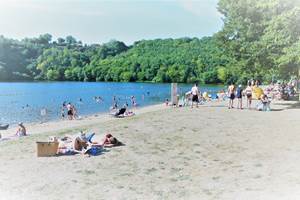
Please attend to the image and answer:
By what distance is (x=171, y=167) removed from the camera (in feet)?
43.9

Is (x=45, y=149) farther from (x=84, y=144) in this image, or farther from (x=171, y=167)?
(x=171, y=167)

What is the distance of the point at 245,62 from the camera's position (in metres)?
33.2

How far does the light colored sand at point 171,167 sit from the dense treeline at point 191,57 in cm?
652

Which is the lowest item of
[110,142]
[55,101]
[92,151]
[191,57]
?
[55,101]

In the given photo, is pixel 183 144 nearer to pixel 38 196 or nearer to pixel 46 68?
pixel 38 196

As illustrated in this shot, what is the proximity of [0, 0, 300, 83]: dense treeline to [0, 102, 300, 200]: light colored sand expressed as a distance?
21.4 ft

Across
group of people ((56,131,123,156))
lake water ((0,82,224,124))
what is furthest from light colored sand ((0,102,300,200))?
lake water ((0,82,224,124))

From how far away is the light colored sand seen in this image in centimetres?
1099

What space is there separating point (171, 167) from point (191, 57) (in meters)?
151

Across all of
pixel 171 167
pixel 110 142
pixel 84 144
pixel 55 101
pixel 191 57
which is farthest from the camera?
pixel 191 57

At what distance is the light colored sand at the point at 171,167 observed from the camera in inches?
433

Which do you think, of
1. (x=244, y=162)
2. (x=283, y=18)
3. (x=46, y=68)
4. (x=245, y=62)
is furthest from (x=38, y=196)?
(x=46, y=68)

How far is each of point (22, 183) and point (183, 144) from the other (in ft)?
20.3

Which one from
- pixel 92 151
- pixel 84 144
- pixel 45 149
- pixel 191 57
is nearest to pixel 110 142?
pixel 84 144
